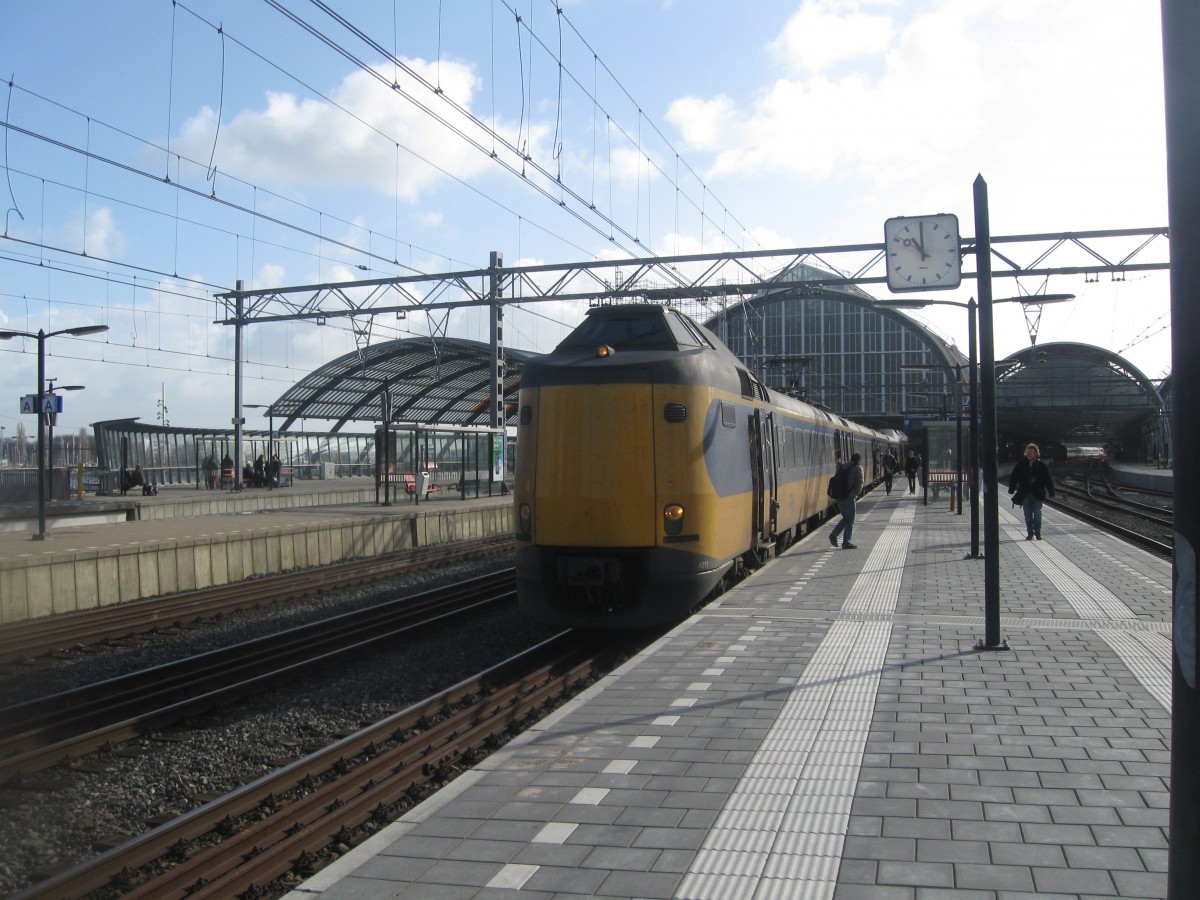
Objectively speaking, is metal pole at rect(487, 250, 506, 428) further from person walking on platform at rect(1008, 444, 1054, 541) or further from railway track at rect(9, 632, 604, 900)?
railway track at rect(9, 632, 604, 900)

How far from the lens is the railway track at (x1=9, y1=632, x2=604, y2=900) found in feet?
15.4

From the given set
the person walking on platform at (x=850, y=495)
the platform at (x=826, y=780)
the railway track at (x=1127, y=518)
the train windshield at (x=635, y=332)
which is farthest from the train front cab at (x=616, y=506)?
the railway track at (x=1127, y=518)

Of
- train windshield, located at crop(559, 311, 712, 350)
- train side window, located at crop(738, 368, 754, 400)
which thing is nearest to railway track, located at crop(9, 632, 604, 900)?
train windshield, located at crop(559, 311, 712, 350)

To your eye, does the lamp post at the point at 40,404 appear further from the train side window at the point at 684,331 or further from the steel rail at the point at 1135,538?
the steel rail at the point at 1135,538

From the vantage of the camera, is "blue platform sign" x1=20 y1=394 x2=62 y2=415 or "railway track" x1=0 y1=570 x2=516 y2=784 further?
"blue platform sign" x1=20 y1=394 x2=62 y2=415

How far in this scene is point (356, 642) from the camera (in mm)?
11125

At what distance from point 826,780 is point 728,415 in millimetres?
6162

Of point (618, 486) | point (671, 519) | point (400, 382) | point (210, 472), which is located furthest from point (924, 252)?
point (400, 382)

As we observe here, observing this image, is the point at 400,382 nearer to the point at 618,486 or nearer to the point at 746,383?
the point at 746,383

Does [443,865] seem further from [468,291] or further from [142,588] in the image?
[468,291]

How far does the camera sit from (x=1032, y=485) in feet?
62.3

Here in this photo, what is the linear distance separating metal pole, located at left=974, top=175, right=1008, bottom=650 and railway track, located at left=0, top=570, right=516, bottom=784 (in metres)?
6.21

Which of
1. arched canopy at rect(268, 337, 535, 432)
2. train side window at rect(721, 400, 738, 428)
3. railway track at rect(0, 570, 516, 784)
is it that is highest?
arched canopy at rect(268, 337, 535, 432)

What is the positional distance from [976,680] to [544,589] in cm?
412
